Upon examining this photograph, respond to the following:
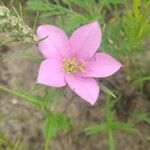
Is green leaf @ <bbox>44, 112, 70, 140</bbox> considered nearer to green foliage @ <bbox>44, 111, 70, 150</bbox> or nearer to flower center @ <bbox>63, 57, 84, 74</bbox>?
green foliage @ <bbox>44, 111, 70, 150</bbox>

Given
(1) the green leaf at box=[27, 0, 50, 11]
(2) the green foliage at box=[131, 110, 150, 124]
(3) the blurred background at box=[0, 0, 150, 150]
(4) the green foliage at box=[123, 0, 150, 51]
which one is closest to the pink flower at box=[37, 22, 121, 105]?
(4) the green foliage at box=[123, 0, 150, 51]

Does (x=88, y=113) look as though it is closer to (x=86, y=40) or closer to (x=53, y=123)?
(x=53, y=123)

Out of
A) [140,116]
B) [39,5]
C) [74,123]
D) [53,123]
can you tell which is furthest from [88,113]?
[39,5]

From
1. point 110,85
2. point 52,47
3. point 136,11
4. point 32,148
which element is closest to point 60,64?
point 52,47

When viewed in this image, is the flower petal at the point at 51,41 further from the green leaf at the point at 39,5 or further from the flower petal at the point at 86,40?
the green leaf at the point at 39,5

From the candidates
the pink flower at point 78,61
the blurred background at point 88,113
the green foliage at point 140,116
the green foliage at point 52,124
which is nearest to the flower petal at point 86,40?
the pink flower at point 78,61
